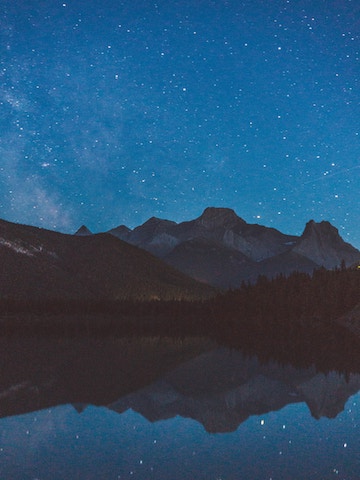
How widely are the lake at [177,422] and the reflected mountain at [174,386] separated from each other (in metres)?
0.07

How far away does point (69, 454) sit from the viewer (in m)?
19.5

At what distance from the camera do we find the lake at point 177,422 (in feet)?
59.0

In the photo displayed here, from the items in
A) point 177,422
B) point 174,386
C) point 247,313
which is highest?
point 247,313

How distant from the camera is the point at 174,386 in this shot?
3416 centimetres

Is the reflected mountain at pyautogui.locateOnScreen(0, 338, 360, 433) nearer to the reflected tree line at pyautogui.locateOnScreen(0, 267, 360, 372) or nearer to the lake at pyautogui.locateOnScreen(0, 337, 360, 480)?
the lake at pyautogui.locateOnScreen(0, 337, 360, 480)

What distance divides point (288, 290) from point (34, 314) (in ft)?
291

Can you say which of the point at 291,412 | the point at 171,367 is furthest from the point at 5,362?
the point at 291,412

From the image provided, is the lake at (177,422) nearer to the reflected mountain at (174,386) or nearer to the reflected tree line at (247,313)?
the reflected mountain at (174,386)

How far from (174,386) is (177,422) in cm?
891

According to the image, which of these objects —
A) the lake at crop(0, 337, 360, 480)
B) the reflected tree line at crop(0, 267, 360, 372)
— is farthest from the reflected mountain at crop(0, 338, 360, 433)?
the reflected tree line at crop(0, 267, 360, 372)

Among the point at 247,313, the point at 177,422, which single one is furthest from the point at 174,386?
the point at 247,313

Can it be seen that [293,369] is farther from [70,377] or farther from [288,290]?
[288,290]

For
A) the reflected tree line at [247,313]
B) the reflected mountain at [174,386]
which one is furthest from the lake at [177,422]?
the reflected tree line at [247,313]

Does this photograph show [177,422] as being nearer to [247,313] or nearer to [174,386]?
[174,386]
